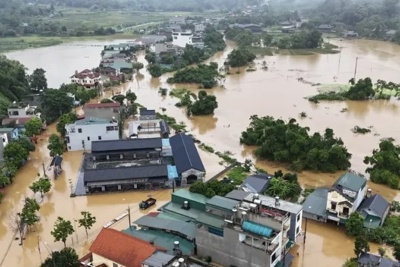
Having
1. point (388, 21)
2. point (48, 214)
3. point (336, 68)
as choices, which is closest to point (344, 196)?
point (48, 214)

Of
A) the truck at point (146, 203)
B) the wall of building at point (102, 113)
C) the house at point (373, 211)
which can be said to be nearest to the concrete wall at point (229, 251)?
the truck at point (146, 203)

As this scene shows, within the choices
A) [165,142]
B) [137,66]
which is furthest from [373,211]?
[137,66]

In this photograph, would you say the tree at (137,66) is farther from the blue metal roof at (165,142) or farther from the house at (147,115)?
the blue metal roof at (165,142)

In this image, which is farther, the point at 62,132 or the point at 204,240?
the point at 62,132

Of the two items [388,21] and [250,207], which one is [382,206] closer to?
[250,207]

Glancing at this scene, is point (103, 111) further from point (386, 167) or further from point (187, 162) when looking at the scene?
point (386, 167)

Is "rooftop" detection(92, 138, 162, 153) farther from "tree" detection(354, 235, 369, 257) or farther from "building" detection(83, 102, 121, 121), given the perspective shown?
"tree" detection(354, 235, 369, 257)
